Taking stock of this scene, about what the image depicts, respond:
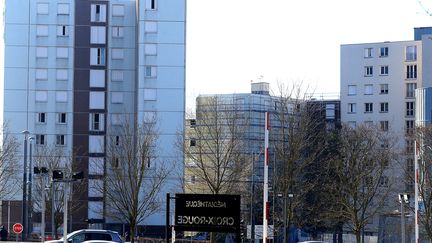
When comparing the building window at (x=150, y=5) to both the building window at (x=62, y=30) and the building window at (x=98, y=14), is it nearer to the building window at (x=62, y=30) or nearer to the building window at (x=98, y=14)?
the building window at (x=98, y=14)

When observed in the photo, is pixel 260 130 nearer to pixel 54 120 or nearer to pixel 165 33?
pixel 165 33

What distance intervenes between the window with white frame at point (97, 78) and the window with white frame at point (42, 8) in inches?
282

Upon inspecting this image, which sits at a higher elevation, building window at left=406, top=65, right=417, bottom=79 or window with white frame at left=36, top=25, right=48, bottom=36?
window with white frame at left=36, top=25, right=48, bottom=36

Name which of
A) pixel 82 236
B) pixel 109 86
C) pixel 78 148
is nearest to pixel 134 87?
pixel 109 86

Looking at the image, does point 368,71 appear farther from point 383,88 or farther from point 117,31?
point 117,31

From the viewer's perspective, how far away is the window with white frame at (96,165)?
279 ft

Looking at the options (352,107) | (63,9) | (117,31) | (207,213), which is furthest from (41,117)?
(207,213)

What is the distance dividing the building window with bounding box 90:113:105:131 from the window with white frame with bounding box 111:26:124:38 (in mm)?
7861

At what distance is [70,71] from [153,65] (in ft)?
27.6

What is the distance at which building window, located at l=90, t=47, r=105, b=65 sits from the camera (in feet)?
297

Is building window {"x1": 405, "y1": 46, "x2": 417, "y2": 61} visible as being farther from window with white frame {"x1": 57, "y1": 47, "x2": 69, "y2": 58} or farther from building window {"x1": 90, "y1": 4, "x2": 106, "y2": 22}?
window with white frame {"x1": 57, "y1": 47, "x2": 69, "y2": 58}

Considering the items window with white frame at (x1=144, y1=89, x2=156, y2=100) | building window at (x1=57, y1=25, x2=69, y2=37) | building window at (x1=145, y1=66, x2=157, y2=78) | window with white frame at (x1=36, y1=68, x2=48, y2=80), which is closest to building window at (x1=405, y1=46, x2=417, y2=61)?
building window at (x1=145, y1=66, x2=157, y2=78)

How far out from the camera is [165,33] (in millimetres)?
87562

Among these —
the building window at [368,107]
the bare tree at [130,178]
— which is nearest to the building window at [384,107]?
the building window at [368,107]
